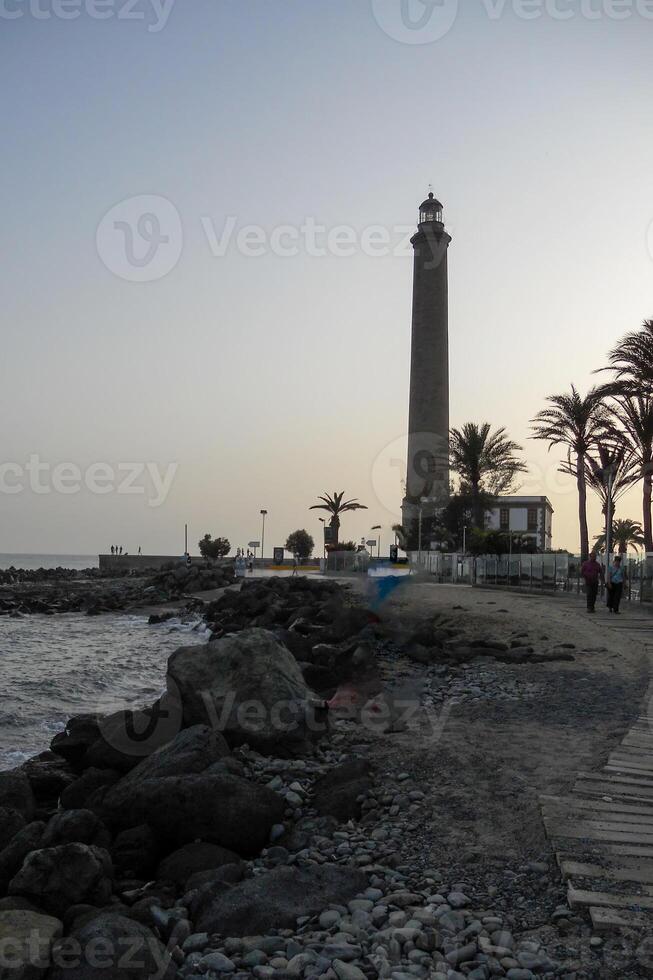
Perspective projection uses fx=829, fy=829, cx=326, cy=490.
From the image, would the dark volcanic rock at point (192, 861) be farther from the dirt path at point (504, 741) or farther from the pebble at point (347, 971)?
the pebble at point (347, 971)

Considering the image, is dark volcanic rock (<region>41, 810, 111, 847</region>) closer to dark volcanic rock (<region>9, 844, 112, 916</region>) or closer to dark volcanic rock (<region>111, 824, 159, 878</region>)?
dark volcanic rock (<region>111, 824, 159, 878</region>)

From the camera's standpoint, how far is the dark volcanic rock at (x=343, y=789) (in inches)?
257

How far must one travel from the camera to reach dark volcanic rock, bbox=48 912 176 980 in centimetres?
420

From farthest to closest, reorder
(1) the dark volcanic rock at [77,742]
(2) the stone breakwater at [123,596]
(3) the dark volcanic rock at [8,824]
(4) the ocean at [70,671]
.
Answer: (2) the stone breakwater at [123,596] → (4) the ocean at [70,671] → (1) the dark volcanic rock at [77,742] → (3) the dark volcanic rock at [8,824]

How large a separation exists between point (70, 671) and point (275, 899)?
45.8 ft

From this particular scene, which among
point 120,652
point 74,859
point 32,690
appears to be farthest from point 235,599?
point 74,859

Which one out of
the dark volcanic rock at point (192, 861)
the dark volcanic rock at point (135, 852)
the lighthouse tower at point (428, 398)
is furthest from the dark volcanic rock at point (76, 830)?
the lighthouse tower at point (428, 398)

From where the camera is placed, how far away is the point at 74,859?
17.0ft

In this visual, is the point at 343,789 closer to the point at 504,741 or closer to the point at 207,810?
the point at 207,810

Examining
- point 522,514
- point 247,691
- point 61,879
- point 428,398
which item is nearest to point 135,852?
point 61,879

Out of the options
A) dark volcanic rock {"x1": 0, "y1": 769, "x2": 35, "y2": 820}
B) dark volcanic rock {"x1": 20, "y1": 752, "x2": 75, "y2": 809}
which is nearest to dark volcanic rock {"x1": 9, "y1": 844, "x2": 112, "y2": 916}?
dark volcanic rock {"x1": 0, "y1": 769, "x2": 35, "y2": 820}

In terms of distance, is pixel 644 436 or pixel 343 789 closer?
pixel 343 789

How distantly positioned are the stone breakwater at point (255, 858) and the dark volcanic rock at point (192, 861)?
12 millimetres

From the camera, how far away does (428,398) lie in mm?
61781
